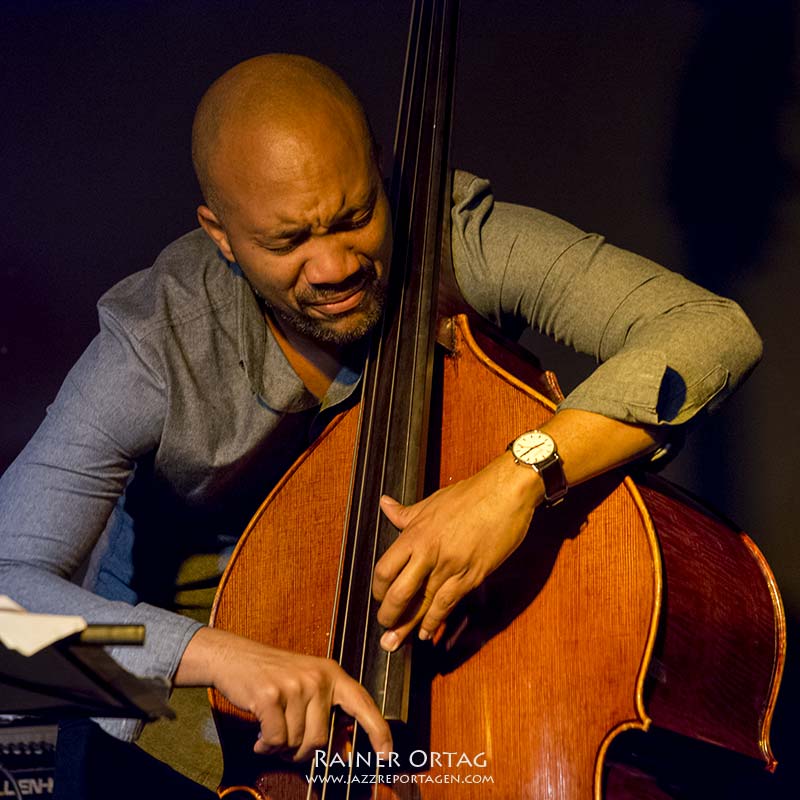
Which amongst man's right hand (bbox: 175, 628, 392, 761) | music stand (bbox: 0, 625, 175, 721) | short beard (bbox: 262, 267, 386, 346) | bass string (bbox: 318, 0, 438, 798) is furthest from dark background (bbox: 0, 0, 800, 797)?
music stand (bbox: 0, 625, 175, 721)

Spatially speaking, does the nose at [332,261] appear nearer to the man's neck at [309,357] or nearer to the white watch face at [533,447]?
the man's neck at [309,357]

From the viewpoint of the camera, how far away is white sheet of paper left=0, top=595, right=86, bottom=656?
2.29 feet

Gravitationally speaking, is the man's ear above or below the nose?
above

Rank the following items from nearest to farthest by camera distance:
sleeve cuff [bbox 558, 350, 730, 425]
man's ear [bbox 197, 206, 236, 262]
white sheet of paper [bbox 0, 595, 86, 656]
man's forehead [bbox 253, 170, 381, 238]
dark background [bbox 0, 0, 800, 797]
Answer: white sheet of paper [bbox 0, 595, 86, 656] → sleeve cuff [bbox 558, 350, 730, 425] → man's forehead [bbox 253, 170, 381, 238] → man's ear [bbox 197, 206, 236, 262] → dark background [bbox 0, 0, 800, 797]

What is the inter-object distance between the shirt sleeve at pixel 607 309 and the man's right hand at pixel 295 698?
1.37ft

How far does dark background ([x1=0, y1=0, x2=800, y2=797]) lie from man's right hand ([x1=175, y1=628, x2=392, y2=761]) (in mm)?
1418

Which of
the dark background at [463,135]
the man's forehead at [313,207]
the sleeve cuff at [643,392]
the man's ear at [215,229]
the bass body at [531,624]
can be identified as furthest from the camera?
the dark background at [463,135]

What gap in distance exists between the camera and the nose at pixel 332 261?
1.32 m

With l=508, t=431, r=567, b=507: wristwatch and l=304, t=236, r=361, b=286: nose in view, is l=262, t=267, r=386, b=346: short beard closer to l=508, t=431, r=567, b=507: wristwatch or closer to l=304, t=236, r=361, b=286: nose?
l=304, t=236, r=361, b=286: nose

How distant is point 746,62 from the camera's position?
2203 millimetres

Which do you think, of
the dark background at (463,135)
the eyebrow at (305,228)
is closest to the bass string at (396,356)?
the eyebrow at (305,228)

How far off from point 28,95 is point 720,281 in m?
1.68

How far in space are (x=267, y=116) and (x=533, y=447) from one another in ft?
1.84

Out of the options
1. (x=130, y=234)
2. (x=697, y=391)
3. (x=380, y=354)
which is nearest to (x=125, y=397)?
(x=380, y=354)
